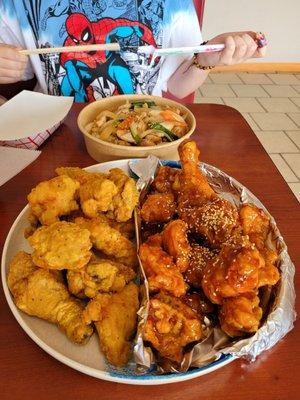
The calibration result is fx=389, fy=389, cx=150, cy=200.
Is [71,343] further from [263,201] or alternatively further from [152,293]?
[263,201]

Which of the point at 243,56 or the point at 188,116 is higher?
the point at 243,56

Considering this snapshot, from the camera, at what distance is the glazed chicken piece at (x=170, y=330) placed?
0.63 meters

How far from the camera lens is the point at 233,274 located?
2.09 feet

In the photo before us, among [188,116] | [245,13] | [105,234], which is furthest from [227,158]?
[245,13]

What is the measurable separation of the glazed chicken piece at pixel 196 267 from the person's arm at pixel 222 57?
2.57 feet

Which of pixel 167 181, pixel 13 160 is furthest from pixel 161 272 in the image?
pixel 13 160

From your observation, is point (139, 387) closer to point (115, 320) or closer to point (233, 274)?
point (115, 320)

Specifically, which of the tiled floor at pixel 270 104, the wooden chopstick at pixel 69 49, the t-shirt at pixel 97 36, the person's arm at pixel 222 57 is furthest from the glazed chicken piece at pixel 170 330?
the tiled floor at pixel 270 104

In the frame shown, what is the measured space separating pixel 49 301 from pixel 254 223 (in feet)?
1.43

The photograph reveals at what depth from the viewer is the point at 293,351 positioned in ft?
2.26

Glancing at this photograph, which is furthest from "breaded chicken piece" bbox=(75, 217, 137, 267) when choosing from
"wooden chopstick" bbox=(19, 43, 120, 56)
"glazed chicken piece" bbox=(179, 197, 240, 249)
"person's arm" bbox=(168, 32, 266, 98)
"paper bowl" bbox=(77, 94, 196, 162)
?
"person's arm" bbox=(168, 32, 266, 98)

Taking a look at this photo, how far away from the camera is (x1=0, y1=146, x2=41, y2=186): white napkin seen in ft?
3.36

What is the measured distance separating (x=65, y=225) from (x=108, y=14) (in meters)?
1.11

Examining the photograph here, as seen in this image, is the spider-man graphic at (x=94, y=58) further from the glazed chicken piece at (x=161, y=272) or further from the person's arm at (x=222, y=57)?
the glazed chicken piece at (x=161, y=272)
